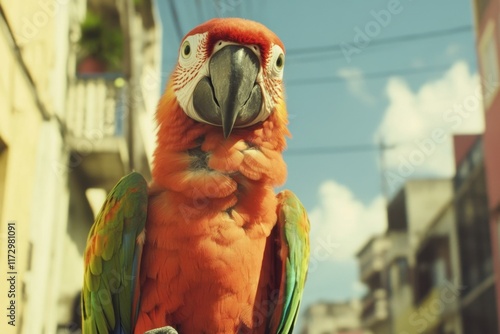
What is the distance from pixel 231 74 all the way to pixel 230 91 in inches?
2.1

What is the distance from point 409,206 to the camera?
1173 cm

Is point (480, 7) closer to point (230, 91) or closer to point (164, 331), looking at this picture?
point (230, 91)

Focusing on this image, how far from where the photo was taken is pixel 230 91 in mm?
1636

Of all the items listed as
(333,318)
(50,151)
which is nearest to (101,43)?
(50,151)

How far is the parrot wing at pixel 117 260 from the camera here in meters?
1.72

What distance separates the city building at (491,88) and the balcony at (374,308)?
5.56 metres

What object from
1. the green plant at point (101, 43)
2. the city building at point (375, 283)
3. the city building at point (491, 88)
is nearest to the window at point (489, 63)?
the city building at point (491, 88)

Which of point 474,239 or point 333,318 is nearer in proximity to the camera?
point 474,239

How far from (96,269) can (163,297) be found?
266 millimetres

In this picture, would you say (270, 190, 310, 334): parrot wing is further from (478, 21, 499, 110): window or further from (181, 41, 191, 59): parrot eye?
(478, 21, 499, 110): window

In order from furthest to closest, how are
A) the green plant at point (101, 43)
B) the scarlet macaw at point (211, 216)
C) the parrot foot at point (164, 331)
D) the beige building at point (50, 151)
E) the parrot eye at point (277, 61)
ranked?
the green plant at point (101, 43) < the beige building at point (50, 151) < the parrot eye at point (277, 61) < the scarlet macaw at point (211, 216) < the parrot foot at point (164, 331)

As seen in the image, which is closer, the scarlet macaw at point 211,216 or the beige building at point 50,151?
the scarlet macaw at point 211,216

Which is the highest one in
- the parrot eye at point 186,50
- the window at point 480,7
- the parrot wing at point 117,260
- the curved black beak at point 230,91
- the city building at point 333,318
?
the window at point 480,7

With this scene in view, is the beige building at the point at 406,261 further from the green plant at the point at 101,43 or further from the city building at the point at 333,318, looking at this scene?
the green plant at the point at 101,43
